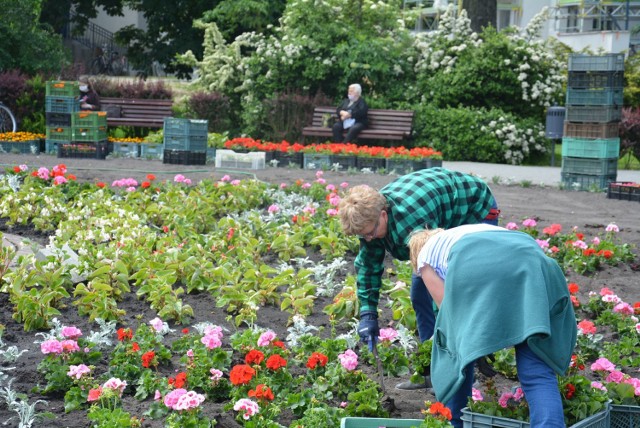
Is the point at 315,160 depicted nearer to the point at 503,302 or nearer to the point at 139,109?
the point at 139,109

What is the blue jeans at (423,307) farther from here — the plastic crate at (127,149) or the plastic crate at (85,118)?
the plastic crate at (127,149)

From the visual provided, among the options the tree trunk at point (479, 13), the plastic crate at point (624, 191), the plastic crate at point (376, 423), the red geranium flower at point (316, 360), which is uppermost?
the tree trunk at point (479, 13)

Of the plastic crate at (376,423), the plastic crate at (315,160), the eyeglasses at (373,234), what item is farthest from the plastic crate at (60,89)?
the plastic crate at (376,423)

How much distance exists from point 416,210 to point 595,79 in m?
9.88

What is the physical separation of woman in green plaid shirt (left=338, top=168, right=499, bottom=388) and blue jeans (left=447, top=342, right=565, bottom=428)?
0.95 meters

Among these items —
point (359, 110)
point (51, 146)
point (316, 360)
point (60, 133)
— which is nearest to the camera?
point (316, 360)

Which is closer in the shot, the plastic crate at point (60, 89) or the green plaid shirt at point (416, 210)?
the green plaid shirt at point (416, 210)

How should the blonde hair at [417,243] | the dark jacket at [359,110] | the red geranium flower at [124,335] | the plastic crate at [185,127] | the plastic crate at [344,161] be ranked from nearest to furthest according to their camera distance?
the blonde hair at [417,243] → the red geranium flower at [124,335] → the plastic crate at [185,127] → the plastic crate at [344,161] → the dark jacket at [359,110]

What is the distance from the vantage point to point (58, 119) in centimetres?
1611

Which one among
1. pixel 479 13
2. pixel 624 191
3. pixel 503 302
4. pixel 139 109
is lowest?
pixel 624 191

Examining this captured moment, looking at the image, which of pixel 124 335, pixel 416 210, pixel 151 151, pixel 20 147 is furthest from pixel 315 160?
pixel 416 210

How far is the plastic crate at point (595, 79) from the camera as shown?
1345 centimetres

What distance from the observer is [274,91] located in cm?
2056

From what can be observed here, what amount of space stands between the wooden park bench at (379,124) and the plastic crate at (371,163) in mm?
2708
